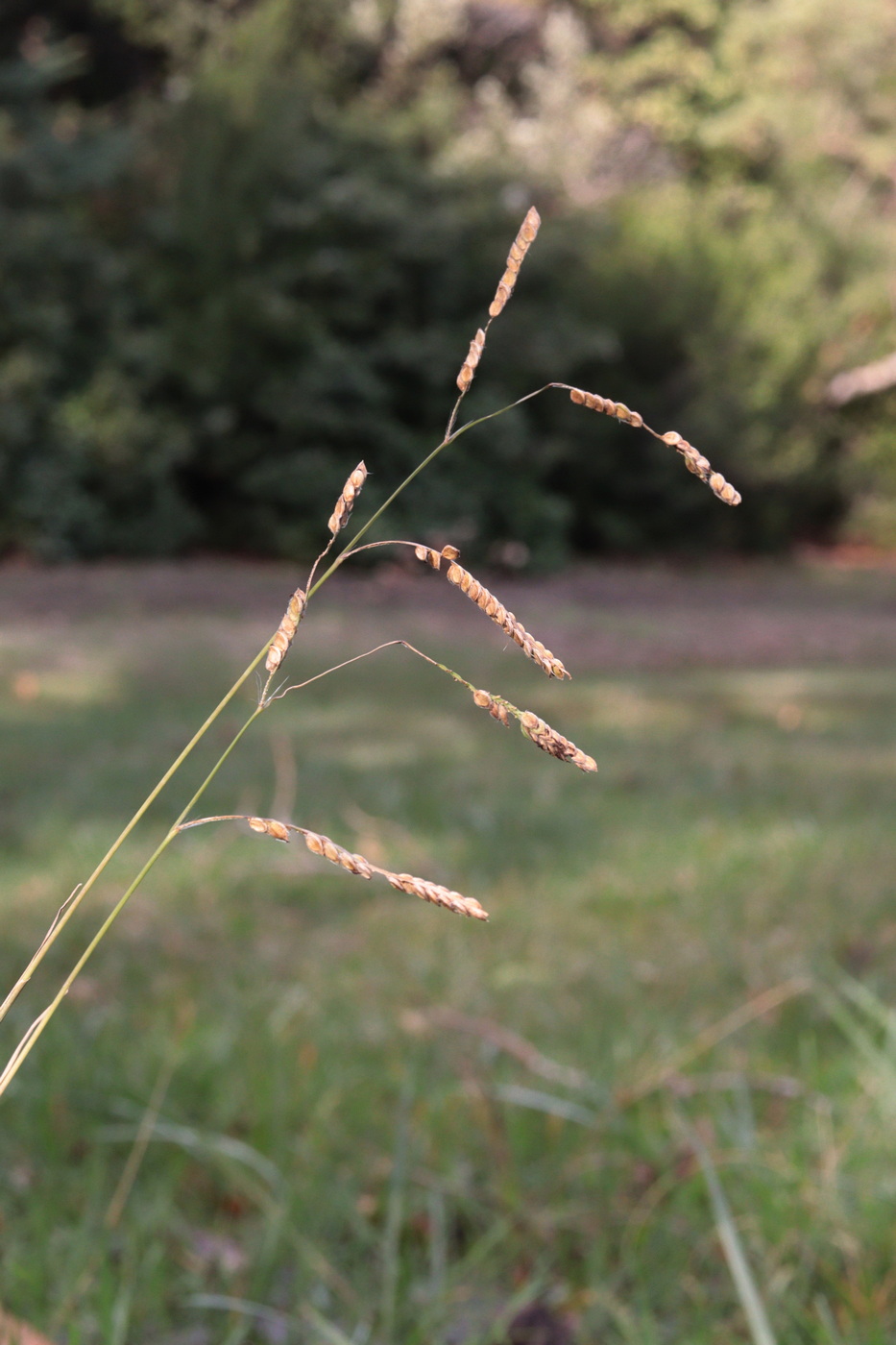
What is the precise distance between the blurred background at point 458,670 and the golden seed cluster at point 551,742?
793 mm

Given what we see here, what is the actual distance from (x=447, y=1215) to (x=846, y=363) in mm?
17067

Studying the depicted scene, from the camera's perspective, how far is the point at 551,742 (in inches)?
21.0

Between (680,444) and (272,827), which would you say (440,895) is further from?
(680,444)

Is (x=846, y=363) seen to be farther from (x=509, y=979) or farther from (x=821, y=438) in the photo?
(x=509, y=979)

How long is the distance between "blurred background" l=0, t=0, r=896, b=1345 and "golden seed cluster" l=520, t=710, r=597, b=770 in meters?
0.79

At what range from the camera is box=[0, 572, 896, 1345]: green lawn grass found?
156cm

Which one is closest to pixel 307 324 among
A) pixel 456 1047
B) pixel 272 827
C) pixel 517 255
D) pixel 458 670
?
pixel 458 670

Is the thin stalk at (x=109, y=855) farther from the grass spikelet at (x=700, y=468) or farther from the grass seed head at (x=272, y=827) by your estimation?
the grass spikelet at (x=700, y=468)

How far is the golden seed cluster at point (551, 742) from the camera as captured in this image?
0.51 metres

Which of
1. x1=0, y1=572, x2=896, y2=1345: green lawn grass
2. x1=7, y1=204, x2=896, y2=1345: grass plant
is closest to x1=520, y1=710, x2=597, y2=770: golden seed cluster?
x1=7, y1=204, x2=896, y2=1345: grass plant

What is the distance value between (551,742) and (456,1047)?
1893 millimetres

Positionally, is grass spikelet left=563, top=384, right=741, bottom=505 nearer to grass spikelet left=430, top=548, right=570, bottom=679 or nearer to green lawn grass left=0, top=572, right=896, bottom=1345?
grass spikelet left=430, top=548, right=570, bottom=679

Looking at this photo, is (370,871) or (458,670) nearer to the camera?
(370,871)

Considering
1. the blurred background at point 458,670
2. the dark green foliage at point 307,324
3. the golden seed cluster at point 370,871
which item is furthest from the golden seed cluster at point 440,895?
the dark green foliage at point 307,324
